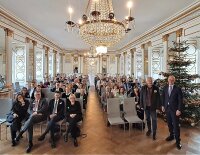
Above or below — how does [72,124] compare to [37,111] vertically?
below

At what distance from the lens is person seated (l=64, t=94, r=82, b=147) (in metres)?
4.35

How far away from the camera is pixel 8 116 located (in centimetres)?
443

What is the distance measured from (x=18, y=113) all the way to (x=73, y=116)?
1.33m

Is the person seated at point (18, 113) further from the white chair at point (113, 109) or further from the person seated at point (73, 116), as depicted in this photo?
the white chair at point (113, 109)

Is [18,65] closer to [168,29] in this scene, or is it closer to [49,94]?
[49,94]

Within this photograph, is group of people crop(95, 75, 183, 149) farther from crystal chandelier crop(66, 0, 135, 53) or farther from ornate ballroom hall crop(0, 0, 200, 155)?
crystal chandelier crop(66, 0, 135, 53)

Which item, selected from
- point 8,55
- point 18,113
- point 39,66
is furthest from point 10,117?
point 39,66

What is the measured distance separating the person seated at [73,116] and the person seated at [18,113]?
3.48 feet

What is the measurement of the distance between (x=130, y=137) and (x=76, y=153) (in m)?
1.53

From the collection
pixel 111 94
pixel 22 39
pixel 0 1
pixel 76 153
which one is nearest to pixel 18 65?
pixel 22 39

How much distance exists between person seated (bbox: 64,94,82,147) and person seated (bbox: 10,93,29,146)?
1.06 meters

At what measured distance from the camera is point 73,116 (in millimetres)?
4449

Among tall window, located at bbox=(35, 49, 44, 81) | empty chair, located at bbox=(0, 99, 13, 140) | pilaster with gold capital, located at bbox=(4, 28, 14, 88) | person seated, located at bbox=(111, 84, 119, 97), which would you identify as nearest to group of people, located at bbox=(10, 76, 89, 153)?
empty chair, located at bbox=(0, 99, 13, 140)

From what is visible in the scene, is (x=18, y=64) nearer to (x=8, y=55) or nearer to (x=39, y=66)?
(x=39, y=66)
